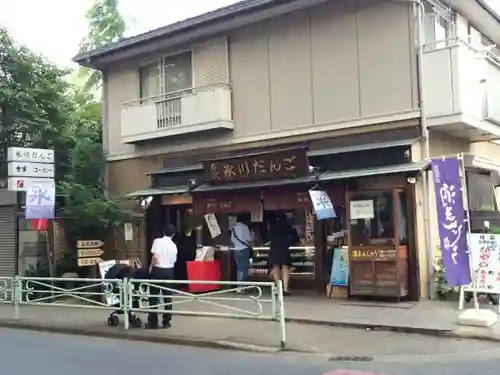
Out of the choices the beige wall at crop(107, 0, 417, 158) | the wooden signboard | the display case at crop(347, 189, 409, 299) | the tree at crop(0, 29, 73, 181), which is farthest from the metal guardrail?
the tree at crop(0, 29, 73, 181)

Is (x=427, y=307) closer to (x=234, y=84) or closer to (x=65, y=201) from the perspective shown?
(x=234, y=84)

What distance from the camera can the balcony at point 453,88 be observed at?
39.9 feet

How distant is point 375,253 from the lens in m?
12.4

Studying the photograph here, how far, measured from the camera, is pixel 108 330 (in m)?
10.4

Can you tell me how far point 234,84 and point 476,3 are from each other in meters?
5.94

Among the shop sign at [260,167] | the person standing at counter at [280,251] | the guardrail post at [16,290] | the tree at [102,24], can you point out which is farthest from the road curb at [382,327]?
the tree at [102,24]

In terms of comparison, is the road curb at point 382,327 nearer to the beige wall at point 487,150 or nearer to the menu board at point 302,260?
the menu board at point 302,260

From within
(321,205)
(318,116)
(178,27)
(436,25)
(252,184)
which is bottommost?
(321,205)

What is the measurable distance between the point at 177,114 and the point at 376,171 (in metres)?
5.77

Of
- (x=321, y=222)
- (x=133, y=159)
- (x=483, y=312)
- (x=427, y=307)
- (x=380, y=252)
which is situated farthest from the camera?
(x=133, y=159)

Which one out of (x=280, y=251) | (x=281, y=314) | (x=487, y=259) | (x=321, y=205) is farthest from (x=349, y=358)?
(x=280, y=251)

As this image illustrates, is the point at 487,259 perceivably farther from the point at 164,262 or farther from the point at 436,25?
the point at 436,25

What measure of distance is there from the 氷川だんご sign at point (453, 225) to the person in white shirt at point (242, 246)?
5.21 m

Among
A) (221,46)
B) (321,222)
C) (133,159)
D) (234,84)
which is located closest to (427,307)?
(321,222)
